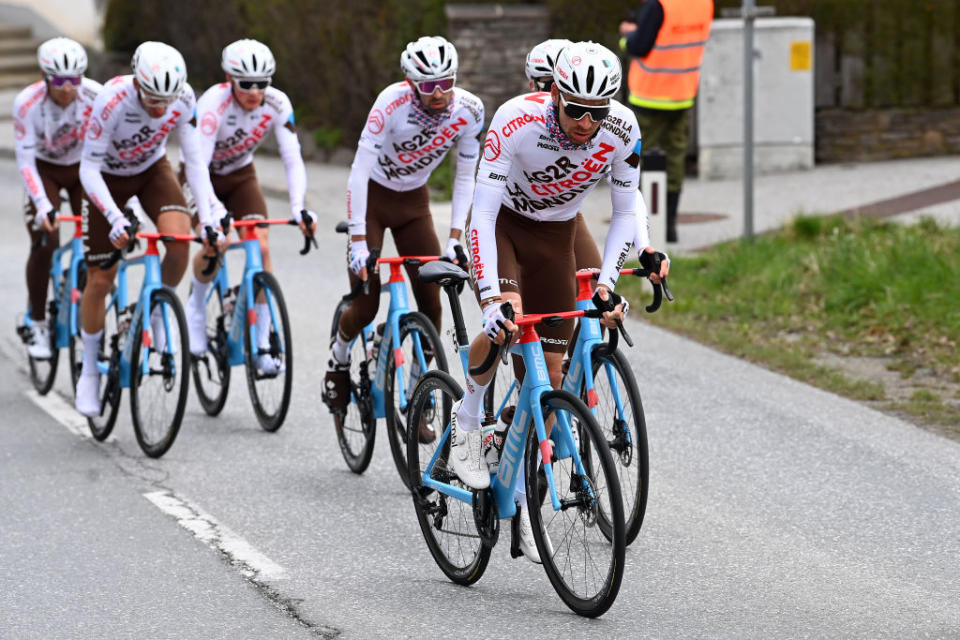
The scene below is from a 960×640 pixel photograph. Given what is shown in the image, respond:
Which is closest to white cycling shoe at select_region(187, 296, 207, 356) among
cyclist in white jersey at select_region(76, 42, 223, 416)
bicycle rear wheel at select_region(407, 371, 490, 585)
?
cyclist in white jersey at select_region(76, 42, 223, 416)

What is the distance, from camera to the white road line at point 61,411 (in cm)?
901

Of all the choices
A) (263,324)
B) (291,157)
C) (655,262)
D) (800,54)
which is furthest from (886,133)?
(655,262)

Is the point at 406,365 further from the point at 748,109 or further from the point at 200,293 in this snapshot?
the point at 748,109

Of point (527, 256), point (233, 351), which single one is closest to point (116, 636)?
point (527, 256)

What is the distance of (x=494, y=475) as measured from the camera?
19.1 feet

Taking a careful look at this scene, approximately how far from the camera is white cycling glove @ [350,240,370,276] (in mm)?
7309

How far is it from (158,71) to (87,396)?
6.62ft

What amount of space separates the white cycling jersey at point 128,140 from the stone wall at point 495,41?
9751mm

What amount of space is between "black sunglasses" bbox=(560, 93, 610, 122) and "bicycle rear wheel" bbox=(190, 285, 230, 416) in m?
3.81

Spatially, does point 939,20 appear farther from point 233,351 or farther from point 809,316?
point 233,351

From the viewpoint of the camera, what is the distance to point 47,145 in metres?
9.63

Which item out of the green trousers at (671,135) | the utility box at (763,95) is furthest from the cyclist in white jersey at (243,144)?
the utility box at (763,95)

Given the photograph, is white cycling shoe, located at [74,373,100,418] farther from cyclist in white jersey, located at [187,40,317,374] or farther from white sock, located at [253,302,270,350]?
white sock, located at [253,302,270,350]

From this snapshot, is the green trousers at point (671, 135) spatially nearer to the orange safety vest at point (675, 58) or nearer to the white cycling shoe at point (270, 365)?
the orange safety vest at point (675, 58)
